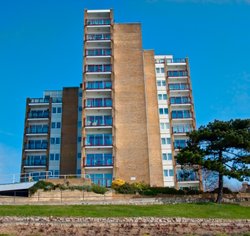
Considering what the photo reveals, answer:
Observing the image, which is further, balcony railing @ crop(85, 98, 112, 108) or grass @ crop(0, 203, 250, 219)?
balcony railing @ crop(85, 98, 112, 108)

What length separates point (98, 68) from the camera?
6925cm

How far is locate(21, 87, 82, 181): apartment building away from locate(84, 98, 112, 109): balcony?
415 inches

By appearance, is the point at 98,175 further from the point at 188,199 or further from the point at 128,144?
the point at 188,199

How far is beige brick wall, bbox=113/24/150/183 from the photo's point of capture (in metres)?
62.8

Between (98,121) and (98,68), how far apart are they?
11.0 m

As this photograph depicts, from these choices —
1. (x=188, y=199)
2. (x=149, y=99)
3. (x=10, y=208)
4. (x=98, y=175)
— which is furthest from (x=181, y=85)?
(x=10, y=208)

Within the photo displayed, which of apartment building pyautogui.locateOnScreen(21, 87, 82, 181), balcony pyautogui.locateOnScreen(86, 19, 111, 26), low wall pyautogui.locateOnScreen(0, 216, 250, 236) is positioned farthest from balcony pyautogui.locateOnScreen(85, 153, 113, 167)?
low wall pyautogui.locateOnScreen(0, 216, 250, 236)

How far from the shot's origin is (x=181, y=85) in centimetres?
7844

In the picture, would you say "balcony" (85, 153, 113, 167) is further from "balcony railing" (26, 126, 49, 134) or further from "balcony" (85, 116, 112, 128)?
"balcony railing" (26, 126, 49, 134)

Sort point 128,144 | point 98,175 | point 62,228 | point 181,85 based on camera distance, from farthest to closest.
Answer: point 181,85 → point 128,144 → point 98,175 → point 62,228

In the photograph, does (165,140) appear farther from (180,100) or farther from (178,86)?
(178,86)

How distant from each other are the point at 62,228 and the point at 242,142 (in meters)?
22.5

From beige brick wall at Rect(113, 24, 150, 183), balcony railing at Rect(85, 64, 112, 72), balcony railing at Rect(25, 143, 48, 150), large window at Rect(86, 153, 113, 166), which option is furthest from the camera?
balcony railing at Rect(25, 143, 48, 150)

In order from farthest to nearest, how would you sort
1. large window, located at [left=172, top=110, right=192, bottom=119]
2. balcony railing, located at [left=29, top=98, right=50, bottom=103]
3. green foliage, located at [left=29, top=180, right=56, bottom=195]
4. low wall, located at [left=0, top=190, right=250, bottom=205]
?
balcony railing, located at [left=29, top=98, right=50, bottom=103] < large window, located at [left=172, top=110, right=192, bottom=119] < green foliage, located at [left=29, top=180, right=56, bottom=195] < low wall, located at [left=0, top=190, right=250, bottom=205]
